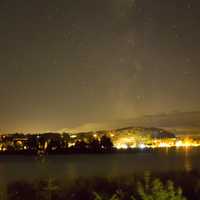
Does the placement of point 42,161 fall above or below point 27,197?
above

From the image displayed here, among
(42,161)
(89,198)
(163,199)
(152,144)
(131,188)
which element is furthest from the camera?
(152,144)

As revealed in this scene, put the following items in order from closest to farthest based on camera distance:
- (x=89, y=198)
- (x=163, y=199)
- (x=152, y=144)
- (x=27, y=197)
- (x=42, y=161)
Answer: (x=163, y=199), (x=42, y=161), (x=27, y=197), (x=89, y=198), (x=152, y=144)

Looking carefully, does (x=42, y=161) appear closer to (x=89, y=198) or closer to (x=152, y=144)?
(x=89, y=198)

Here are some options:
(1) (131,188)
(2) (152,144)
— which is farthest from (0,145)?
(1) (131,188)

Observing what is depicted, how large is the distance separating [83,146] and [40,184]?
126 metres

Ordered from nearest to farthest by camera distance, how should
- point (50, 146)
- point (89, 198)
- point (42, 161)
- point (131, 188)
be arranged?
point (42, 161)
point (89, 198)
point (131, 188)
point (50, 146)

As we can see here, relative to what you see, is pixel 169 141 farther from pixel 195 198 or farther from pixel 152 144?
pixel 195 198

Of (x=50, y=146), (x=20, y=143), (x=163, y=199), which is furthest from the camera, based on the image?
(x=20, y=143)

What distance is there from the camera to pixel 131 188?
21.8m

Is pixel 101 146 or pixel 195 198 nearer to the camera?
pixel 195 198

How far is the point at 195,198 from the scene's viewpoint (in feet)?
59.3

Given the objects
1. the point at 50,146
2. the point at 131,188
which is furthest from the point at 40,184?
the point at 50,146

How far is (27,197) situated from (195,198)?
20.1ft

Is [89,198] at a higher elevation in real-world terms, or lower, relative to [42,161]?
lower
